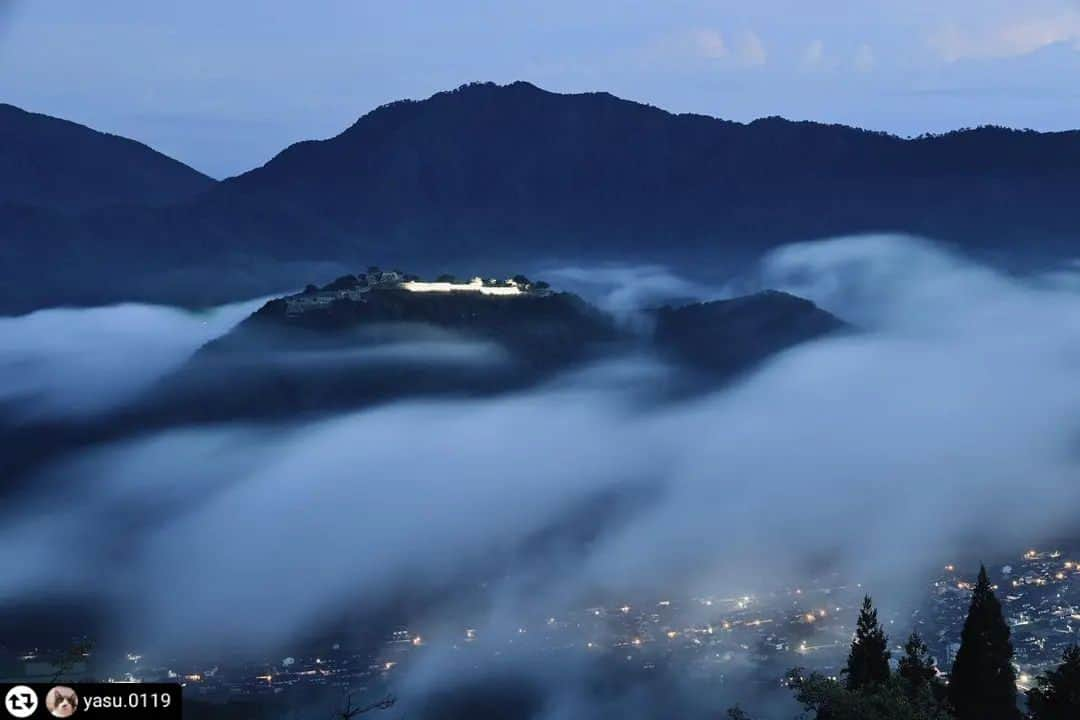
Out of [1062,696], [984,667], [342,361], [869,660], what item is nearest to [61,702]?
[1062,696]

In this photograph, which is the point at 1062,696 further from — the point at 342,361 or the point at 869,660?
the point at 342,361

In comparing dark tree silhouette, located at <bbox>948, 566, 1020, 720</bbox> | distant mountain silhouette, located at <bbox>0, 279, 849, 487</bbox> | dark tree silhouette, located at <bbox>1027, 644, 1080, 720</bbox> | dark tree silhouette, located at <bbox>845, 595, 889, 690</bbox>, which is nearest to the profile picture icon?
dark tree silhouette, located at <bbox>1027, 644, 1080, 720</bbox>

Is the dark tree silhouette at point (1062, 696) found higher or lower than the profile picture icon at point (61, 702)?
lower

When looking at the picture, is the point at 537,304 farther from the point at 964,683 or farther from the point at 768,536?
the point at 964,683

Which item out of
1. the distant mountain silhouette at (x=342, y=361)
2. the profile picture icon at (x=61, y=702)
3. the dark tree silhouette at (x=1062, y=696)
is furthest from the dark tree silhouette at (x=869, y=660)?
the distant mountain silhouette at (x=342, y=361)

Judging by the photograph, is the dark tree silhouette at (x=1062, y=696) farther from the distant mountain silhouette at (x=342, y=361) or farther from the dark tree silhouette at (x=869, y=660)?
the distant mountain silhouette at (x=342, y=361)

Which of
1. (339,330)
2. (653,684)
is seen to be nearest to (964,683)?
(653,684)
